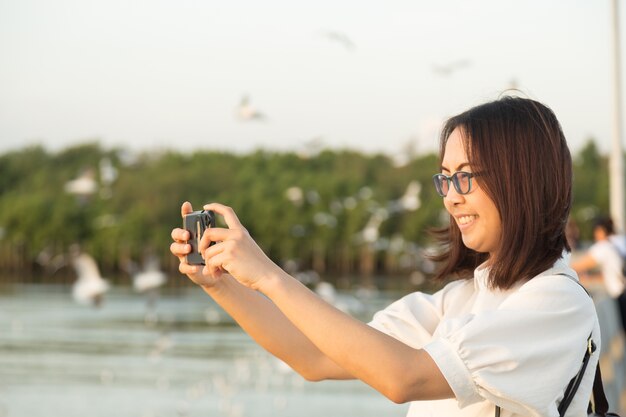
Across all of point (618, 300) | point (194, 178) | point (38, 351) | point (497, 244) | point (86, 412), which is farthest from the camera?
point (194, 178)

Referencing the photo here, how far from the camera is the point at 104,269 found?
9025cm

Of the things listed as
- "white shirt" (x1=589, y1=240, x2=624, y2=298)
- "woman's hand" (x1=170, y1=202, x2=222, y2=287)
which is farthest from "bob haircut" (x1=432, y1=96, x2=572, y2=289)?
"white shirt" (x1=589, y1=240, x2=624, y2=298)

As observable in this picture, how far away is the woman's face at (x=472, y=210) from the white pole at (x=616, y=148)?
14296 mm

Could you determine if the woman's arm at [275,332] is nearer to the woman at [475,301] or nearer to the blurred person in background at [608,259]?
the woman at [475,301]

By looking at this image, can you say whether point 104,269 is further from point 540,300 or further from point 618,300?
point 540,300

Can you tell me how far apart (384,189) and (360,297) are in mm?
45830

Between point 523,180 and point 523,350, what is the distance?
0.40m

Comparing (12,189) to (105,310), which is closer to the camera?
(105,310)

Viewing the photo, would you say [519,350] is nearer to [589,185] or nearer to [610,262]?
[610,262]

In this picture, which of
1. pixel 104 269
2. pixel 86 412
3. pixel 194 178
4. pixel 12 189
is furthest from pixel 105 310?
pixel 12 189

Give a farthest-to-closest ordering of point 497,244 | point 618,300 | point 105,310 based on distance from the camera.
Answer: point 105,310 < point 618,300 < point 497,244

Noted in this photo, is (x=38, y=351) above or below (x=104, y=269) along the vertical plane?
above

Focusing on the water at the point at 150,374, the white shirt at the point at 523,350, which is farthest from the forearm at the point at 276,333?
the water at the point at 150,374

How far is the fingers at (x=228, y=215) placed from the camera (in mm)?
2430
